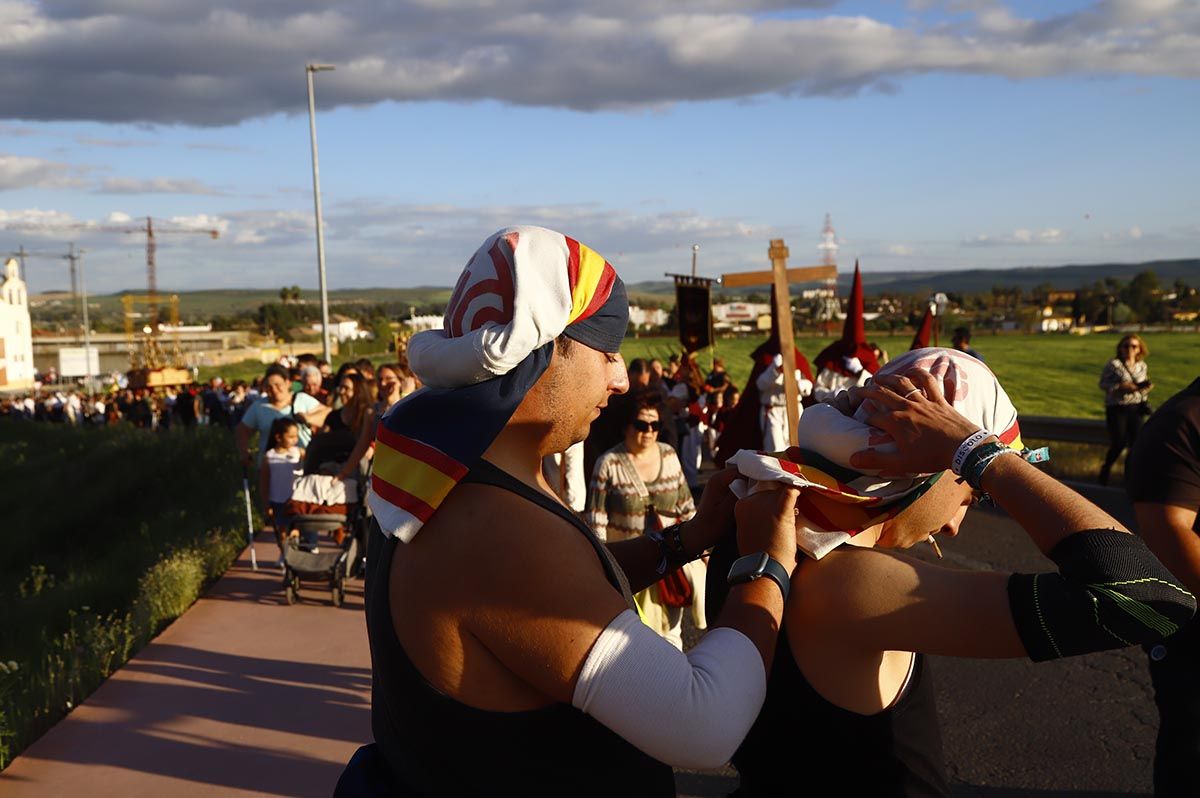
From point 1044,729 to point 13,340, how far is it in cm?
10013

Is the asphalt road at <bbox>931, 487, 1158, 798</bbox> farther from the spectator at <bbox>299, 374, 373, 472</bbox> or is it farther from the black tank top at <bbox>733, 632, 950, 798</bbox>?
the spectator at <bbox>299, 374, 373, 472</bbox>

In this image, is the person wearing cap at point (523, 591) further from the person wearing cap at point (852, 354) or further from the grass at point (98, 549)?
the person wearing cap at point (852, 354)

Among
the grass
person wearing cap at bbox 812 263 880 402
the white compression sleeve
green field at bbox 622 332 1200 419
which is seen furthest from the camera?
green field at bbox 622 332 1200 419

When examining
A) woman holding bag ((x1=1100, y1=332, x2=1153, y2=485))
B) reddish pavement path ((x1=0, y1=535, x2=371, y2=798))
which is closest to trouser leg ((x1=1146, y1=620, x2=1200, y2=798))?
reddish pavement path ((x1=0, y1=535, x2=371, y2=798))

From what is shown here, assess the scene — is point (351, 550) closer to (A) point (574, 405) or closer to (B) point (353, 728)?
(B) point (353, 728)

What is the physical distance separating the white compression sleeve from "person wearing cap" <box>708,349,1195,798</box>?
36 centimetres

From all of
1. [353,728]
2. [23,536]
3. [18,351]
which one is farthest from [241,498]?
[18,351]

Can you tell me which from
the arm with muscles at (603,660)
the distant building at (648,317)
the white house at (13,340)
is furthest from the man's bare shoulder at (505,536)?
the white house at (13,340)

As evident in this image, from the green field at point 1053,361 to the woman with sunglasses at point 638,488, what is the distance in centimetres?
1389

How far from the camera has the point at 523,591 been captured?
1.65 meters

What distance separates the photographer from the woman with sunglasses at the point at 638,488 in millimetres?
6262

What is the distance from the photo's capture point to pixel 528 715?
1723mm

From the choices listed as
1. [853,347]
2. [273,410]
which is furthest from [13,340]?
[853,347]

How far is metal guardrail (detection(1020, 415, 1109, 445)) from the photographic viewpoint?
561 inches
